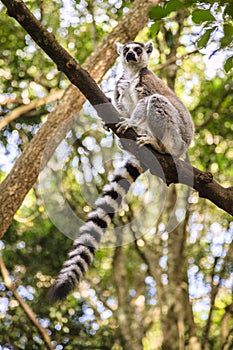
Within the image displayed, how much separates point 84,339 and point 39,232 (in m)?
1.97

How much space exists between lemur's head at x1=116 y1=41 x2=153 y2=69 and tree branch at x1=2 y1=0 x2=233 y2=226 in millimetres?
1647

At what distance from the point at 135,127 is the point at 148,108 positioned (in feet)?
1.37

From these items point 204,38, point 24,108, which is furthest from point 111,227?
point 204,38

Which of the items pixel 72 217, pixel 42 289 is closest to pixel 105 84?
pixel 72 217

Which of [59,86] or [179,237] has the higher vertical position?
[59,86]

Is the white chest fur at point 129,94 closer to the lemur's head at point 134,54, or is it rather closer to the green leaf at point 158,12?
the lemur's head at point 134,54

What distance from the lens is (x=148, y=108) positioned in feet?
18.4

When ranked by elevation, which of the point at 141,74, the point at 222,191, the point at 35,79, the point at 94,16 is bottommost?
the point at 222,191

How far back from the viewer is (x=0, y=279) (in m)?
8.74

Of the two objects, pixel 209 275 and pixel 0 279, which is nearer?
pixel 0 279

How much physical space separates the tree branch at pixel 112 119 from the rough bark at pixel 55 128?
5.34ft

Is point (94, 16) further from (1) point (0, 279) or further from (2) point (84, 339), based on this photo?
(2) point (84, 339)

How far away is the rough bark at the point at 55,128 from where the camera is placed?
6.09 meters

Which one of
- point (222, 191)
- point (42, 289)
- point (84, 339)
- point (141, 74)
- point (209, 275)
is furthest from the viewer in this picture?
point (209, 275)
